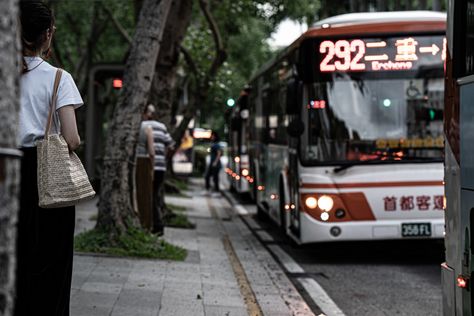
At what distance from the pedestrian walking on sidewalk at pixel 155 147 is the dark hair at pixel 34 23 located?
304 inches

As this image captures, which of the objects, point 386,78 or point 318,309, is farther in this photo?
point 386,78

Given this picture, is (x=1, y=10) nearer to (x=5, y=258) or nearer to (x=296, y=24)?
(x=5, y=258)

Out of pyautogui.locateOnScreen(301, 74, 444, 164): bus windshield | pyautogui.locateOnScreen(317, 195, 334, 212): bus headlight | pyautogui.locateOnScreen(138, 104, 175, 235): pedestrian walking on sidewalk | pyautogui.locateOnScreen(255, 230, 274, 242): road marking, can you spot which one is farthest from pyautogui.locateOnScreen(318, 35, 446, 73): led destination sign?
pyautogui.locateOnScreen(255, 230, 274, 242): road marking

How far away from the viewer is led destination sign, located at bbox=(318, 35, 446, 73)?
11.1 meters

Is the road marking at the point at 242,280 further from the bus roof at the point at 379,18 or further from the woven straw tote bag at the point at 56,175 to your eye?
the woven straw tote bag at the point at 56,175

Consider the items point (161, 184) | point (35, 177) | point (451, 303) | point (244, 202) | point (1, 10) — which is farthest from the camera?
point (244, 202)

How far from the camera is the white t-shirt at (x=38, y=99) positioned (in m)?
4.32

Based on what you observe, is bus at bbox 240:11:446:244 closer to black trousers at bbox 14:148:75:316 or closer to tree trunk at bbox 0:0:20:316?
black trousers at bbox 14:148:75:316

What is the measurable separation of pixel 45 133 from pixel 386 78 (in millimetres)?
7426

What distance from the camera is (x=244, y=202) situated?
989 inches

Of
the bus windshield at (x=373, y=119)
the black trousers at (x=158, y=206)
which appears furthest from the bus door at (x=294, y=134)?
the black trousers at (x=158, y=206)

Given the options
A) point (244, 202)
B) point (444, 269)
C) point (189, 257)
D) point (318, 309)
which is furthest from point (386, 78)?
point (244, 202)

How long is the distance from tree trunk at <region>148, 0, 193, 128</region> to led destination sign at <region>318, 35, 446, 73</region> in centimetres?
474

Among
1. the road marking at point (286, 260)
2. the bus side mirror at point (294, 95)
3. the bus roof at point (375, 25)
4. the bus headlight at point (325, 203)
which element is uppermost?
the bus roof at point (375, 25)
